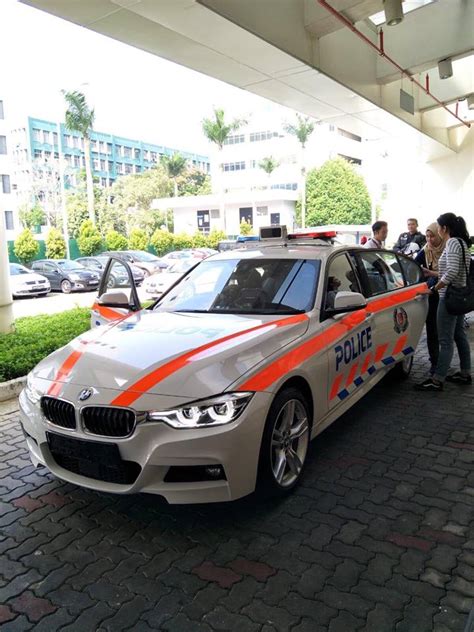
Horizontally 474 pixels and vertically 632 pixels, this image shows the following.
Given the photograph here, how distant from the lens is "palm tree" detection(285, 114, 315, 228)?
155 ft

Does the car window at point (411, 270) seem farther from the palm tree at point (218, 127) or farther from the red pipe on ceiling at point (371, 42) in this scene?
the palm tree at point (218, 127)

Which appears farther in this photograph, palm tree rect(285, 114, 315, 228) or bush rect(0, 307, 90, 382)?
palm tree rect(285, 114, 315, 228)

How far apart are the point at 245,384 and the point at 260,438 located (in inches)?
12.4

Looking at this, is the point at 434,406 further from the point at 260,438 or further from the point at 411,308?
the point at 260,438

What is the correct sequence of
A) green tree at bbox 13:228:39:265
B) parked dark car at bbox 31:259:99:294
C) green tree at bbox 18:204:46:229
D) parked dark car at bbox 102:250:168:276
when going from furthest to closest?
green tree at bbox 18:204:46:229 → green tree at bbox 13:228:39:265 → parked dark car at bbox 102:250:168:276 → parked dark car at bbox 31:259:99:294

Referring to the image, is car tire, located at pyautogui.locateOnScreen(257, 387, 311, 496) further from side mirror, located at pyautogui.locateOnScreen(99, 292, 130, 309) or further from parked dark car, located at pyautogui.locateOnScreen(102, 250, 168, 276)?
parked dark car, located at pyautogui.locateOnScreen(102, 250, 168, 276)

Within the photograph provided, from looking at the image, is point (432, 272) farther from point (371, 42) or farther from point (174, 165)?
point (174, 165)

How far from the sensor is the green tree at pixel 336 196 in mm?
50469

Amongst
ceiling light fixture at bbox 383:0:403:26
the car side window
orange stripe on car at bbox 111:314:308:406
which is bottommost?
orange stripe on car at bbox 111:314:308:406

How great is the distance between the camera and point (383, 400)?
16.5 ft

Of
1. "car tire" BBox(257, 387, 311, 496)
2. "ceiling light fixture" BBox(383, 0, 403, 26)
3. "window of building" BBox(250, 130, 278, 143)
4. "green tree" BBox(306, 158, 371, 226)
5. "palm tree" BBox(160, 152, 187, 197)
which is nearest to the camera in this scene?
"car tire" BBox(257, 387, 311, 496)

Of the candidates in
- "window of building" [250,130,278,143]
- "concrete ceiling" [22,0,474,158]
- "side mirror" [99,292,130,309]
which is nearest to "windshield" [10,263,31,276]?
"concrete ceiling" [22,0,474,158]

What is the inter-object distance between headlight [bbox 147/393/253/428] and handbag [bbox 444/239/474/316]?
3229 mm

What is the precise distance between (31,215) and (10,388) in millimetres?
55626
